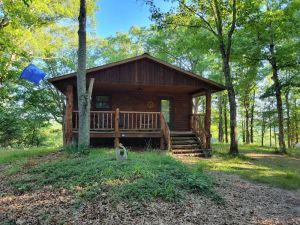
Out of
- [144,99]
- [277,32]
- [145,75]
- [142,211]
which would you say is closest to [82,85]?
[145,75]

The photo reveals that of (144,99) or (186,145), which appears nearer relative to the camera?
(186,145)

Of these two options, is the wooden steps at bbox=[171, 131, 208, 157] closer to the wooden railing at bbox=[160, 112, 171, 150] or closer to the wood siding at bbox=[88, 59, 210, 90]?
the wooden railing at bbox=[160, 112, 171, 150]

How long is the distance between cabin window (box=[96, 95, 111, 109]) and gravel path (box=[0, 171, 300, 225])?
9.21 metres

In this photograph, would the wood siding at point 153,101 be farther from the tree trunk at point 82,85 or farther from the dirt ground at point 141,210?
the dirt ground at point 141,210

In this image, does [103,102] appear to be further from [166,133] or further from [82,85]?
[82,85]

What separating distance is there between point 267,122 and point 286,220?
88.6 ft

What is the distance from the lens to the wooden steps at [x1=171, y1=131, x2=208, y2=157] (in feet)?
38.5

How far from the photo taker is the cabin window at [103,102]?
14.3m

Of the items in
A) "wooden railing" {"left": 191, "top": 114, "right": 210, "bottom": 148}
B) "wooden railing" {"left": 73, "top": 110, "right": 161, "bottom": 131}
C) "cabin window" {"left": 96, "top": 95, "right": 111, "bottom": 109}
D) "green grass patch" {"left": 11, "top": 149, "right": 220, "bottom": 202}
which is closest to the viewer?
"green grass patch" {"left": 11, "top": 149, "right": 220, "bottom": 202}

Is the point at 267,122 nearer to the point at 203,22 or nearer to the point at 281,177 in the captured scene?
the point at 203,22

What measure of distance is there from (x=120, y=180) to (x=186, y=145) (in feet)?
24.0

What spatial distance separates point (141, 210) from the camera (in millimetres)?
4328

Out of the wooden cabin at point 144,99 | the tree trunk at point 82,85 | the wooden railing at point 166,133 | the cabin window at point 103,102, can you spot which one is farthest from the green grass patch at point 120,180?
the cabin window at point 103,102

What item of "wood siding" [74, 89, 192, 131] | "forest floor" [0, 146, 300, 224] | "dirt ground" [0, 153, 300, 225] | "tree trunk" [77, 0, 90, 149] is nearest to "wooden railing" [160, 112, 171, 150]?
"wood siding" [74, 89, 192, 131]
